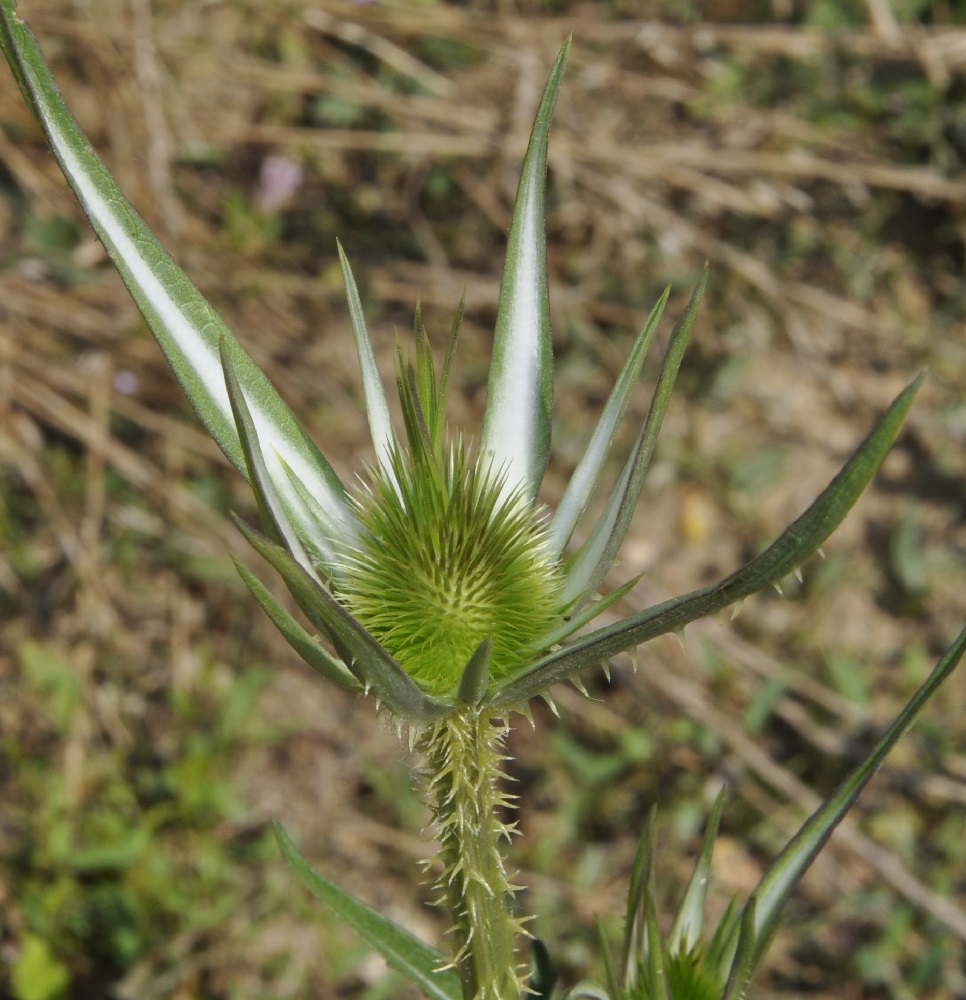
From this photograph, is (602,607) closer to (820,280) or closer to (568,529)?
(568,529)

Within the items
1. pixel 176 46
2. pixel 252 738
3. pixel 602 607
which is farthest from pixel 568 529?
pixel 176 46

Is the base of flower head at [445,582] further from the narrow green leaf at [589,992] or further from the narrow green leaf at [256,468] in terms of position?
the narrow green leaf at [589,992]

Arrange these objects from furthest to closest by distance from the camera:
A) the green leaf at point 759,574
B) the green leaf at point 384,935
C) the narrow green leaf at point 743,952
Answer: the green leaf at point 384,935 < the narrow green leaf at point 743,952 < the green leaf at point 759,574

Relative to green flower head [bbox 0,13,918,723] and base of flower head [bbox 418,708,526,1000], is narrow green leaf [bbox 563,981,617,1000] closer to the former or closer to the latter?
base of flower head [bbox 418,708,526,1000]

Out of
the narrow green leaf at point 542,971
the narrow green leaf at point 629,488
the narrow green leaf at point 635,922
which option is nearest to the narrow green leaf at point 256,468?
the narrow green leaf at point 629,488

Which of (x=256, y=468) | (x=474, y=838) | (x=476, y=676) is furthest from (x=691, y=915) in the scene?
(x=256, y=468)

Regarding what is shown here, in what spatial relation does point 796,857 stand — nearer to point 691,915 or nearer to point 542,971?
point 691,915
